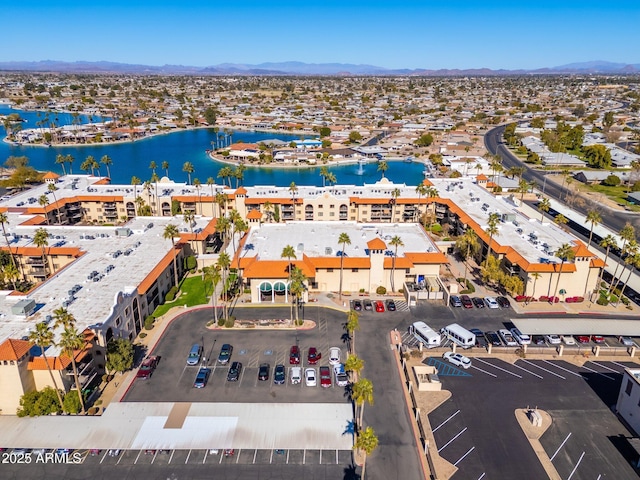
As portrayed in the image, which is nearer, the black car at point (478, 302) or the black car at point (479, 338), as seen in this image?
the black car at point (479, 338)

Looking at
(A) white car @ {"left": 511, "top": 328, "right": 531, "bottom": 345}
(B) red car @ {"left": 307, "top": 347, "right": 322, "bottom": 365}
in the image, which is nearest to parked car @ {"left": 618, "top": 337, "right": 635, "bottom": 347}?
(A) white car @ {"left": 511, "top": 328, "right": 531, "bottom": 345}

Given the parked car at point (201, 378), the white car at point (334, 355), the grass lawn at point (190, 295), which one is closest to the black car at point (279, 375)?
the white car at point (334, 355)

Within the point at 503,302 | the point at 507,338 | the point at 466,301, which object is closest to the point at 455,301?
the point at 466,301

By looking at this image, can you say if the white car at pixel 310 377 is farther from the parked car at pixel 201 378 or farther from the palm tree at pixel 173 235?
the palm tree at pixel 173 235

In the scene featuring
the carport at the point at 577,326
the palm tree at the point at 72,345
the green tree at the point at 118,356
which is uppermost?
the palm tree at the point at 72,345

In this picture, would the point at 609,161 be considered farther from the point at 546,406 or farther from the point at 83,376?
the point at 83,376

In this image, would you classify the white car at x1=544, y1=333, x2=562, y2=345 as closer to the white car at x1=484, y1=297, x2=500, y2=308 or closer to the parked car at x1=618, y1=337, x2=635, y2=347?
the parked car at x1=618, y1=337, x2=635, y2=347
